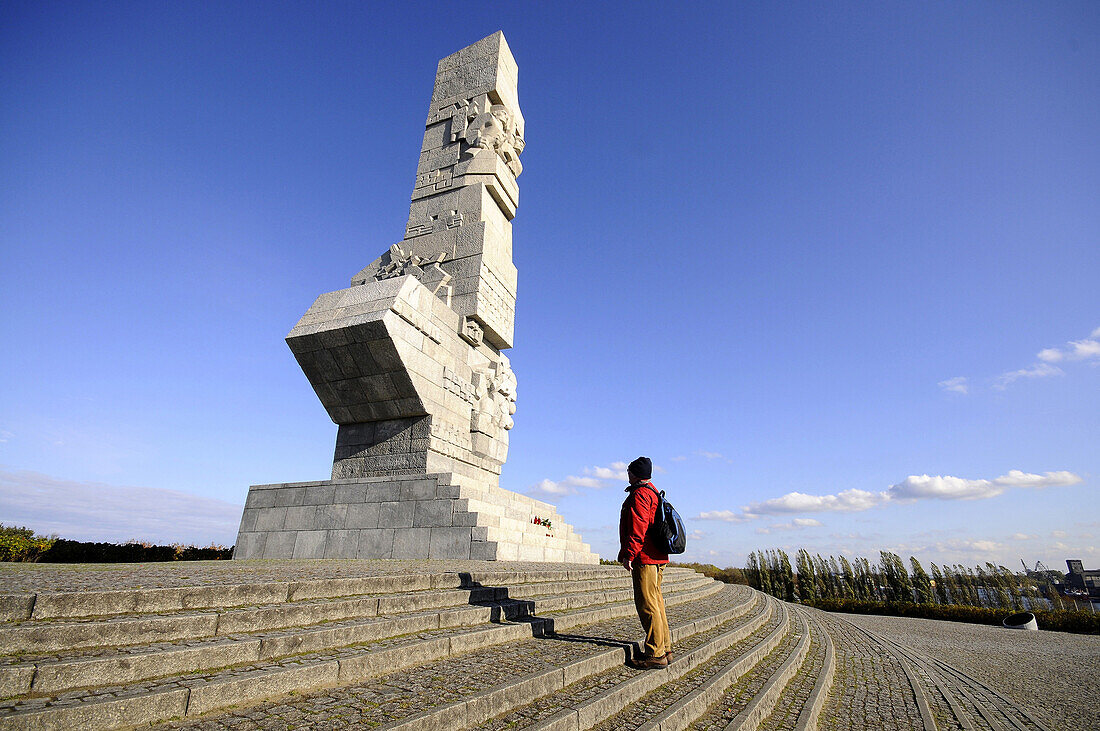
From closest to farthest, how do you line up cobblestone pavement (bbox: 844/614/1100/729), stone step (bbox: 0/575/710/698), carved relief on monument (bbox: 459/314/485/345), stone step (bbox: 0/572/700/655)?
stone step (bbox: 0/575/710/698)
stone step (bbox: 0/572/700/655)
cobblestone pavement (bbox: 844/614/1100/729)
carved relief on monument (bbox: 459/314/485/345)

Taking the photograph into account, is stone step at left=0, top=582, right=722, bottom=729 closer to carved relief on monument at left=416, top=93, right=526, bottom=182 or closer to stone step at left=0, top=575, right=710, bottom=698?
stone step at left=0, top=575, right=710, bottom=698

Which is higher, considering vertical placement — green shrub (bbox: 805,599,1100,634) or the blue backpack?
the blue backpack

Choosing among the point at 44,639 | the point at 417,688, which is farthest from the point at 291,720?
the point at 44,639

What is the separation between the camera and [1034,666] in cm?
891

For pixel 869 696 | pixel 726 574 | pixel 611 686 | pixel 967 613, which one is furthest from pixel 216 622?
pixel 726 574

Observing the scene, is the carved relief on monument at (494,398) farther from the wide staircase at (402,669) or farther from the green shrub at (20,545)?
the green shrub at (20,545)

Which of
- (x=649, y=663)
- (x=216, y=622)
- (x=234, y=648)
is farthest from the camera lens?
(x=649, y=663)

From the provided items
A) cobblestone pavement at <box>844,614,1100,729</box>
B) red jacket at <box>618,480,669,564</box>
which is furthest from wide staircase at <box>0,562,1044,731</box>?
red jacket at <box>618,480,669,564</box>

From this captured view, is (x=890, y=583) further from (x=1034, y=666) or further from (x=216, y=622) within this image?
(x=216, y=622)

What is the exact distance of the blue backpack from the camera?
174 inches

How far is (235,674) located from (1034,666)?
12.3 meters

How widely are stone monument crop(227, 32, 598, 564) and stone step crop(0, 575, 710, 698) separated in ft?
14.3

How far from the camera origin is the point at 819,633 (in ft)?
30.2

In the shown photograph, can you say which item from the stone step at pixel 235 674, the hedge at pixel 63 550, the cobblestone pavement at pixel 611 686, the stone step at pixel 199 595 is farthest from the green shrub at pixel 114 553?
the cobblestone pavement at pixel 611 686
